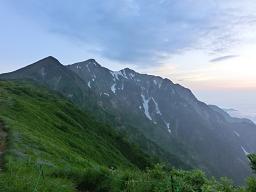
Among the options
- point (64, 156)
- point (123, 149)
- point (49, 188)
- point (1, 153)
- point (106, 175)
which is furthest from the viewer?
point (123, 149)

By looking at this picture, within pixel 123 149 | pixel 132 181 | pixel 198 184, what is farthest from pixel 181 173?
pixel 123 149

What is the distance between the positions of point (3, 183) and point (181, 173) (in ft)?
24.6

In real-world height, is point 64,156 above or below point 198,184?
below

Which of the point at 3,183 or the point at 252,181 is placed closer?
the point at 252,181

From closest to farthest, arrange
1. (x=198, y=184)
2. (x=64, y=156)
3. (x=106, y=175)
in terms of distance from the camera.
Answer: (x=198, y=184)
(x=106, y=175)
(x=64, y=156)

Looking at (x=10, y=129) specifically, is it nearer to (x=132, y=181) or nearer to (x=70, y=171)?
(x=70, y=171)

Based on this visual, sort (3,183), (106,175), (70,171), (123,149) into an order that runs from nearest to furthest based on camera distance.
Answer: (3,183) < (106,175) < (70,171) < (123,149)

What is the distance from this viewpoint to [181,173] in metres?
16.3

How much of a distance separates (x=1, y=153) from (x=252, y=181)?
19.4m

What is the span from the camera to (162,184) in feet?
42.8

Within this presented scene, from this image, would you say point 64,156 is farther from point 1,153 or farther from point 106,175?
point 106,175

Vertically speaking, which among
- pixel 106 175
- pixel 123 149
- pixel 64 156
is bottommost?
pixel 123 149

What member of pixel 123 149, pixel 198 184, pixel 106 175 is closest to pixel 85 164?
pixel 106 175

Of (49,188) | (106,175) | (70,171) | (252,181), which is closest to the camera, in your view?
(252,181)
